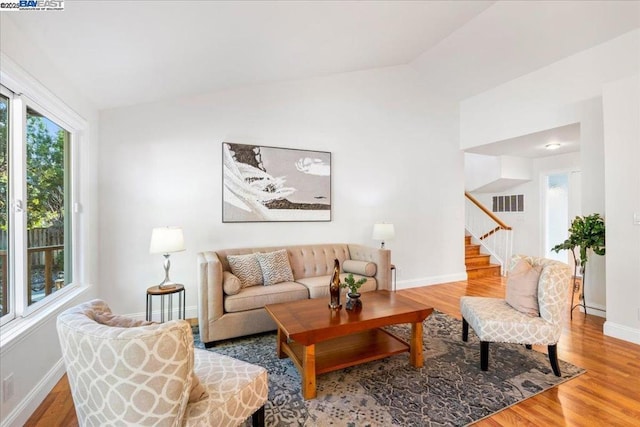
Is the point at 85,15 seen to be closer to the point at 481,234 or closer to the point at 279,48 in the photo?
the point at 279,48

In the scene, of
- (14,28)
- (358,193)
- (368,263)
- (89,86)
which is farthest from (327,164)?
(14,28)

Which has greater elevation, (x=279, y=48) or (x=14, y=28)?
(x=279, y=48)

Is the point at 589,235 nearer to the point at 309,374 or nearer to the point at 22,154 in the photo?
the point at 309,374

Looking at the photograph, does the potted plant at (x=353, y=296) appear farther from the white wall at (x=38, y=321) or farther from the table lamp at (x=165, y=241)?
the white wall at (x=38, y=321)

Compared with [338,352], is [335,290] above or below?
above

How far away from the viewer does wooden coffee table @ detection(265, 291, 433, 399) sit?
6.66ft

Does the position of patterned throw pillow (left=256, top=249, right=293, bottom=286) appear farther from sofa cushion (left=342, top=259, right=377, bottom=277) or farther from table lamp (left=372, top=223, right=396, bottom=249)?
table lamp (left=372, top=223, right=396, bottom=249)

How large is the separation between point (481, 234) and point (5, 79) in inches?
297

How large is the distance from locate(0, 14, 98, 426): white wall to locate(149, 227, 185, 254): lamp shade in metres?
0.73

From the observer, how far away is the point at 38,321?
1.97m

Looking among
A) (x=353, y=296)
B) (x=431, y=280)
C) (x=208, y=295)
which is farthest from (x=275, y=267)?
(x=431, y=280)

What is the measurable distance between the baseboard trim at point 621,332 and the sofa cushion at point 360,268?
8.02 ft

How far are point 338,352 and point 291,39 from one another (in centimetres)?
283

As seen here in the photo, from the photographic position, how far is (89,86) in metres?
2.62
